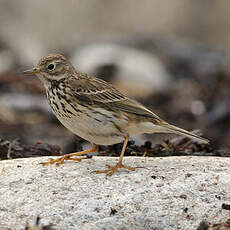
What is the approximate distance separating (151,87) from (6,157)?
8.46 m

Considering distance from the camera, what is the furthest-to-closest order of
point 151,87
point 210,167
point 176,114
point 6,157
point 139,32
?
point 139,32 → point 151,87 → point 176,114 → point 6,157 → point 210,167

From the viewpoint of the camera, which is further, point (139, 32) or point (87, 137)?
point (139, 32)

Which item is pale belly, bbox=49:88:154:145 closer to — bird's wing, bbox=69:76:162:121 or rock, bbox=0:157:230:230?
bird's wing, bbox=69:76:162:121

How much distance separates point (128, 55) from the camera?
687 inches

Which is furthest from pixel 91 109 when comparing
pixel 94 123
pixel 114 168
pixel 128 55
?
pixel 128 55

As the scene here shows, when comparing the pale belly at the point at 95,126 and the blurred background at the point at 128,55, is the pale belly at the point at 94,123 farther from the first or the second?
the blurred background at the point at 128,55

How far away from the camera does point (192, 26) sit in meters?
24.3

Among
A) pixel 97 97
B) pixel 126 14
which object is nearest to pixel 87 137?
pixel 97 97

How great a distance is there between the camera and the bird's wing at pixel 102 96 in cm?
632

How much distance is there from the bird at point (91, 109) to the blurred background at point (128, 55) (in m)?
2.53

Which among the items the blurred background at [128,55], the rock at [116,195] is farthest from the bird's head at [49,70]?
the blurred background at [128,55]

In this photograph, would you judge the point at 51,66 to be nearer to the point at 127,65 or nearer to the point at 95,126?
the point at 95,126

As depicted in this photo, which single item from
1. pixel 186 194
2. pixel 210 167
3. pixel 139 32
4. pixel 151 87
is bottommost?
pixel 186 194

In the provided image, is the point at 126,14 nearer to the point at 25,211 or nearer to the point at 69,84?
the point at 69,84
